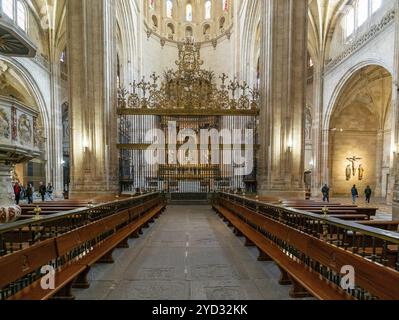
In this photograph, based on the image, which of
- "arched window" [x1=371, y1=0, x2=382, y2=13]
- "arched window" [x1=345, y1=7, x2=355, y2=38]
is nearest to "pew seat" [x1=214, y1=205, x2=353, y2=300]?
"arched window" [x1=371, y1=0, x2=382, y2=13]

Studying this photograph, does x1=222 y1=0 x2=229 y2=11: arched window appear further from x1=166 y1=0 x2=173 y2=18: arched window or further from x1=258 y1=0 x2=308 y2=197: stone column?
x1=258 y1=0 x2=308 y2=197: stone column

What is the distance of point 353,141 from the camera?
22859 mm

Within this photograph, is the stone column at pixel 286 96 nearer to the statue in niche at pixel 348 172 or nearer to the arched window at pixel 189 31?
the statue in niche at pixel 348 172

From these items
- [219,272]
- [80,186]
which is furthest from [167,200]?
[219,272]

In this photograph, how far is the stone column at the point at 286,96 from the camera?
11914 mm

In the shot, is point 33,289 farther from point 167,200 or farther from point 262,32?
point 262,32

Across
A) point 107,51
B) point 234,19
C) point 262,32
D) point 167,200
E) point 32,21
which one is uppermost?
point 234,19

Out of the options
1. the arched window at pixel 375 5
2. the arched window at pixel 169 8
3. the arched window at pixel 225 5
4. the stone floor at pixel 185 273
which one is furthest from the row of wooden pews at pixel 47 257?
the arched window at pixel 169 8

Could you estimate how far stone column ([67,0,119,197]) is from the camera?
11375 mm

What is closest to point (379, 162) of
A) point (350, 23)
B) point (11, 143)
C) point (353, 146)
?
point (353, 146)

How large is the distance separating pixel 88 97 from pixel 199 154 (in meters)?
5.61

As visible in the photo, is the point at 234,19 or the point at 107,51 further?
the point at 234,19

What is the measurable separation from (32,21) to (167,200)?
1740 cm

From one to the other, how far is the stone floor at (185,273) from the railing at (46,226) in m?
0.78
